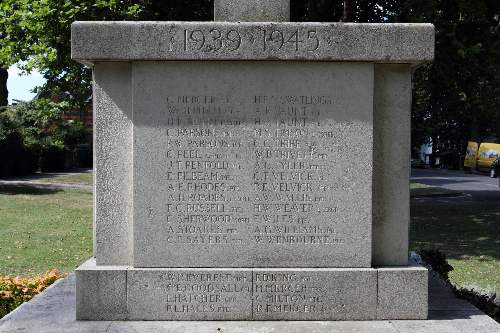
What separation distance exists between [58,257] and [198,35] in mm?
7719

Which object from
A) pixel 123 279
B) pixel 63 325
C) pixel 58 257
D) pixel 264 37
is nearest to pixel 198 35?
pixel 264 37

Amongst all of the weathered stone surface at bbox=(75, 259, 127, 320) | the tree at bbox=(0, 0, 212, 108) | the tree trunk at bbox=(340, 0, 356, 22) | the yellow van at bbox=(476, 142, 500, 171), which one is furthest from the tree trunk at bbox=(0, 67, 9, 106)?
the yellow van at bbox=(476, 142, 500, 171)

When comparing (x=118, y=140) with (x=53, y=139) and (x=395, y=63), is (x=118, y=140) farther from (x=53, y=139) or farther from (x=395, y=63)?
(x=53, y=139)

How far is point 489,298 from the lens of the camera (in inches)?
274

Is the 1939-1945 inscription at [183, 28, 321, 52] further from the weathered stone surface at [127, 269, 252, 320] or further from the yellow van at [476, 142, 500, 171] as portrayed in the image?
the yellow van at [476, 142, 500, 171]

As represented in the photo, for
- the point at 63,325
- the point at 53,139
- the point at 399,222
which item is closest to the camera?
the point at 63,325

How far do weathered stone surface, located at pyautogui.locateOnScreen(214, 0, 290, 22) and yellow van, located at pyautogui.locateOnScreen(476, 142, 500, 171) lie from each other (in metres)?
43.0

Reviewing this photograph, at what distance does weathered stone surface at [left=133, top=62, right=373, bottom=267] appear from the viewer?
5.31 metres

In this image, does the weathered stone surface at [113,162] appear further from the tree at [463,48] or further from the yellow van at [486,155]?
the yellow van at [486,155]

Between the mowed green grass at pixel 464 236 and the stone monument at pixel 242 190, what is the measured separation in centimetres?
336

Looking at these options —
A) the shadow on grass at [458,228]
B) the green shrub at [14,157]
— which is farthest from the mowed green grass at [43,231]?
the green shrub at [14,157]

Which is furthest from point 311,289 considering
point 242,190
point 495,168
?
point 495,168

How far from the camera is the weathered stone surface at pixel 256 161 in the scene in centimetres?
531

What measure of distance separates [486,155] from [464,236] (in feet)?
113
